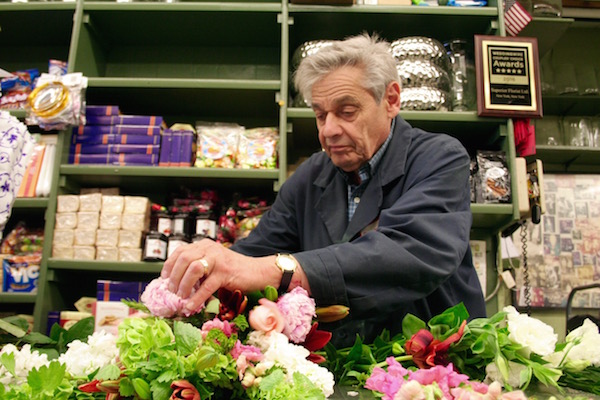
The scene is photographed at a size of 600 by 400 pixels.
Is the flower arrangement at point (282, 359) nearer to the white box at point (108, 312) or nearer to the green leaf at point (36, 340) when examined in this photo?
the green leaf at point (36, 340)

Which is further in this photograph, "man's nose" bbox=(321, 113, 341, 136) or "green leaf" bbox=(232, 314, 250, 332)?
"man's nose" bbox=(321, 113, 341, 136)

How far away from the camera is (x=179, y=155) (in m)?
2.17

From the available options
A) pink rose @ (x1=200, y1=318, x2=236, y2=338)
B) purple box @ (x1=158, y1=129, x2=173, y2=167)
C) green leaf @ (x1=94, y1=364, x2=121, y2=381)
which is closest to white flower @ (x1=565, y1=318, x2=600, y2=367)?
pink rose @ (x1=200, y1=318, x2=236, y2=338)

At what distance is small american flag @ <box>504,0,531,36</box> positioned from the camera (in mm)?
2312

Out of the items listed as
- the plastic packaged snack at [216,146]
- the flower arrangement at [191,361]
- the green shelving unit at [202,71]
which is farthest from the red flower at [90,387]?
the plastic packaged snack at [216,146]

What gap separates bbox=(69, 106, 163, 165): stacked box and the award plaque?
4.88 feet

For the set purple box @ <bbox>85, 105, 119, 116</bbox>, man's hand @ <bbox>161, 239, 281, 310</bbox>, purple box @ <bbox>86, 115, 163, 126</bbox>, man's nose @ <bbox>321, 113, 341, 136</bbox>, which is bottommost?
man's hand @ <bbox>161, 239, 281, 310</bbox>

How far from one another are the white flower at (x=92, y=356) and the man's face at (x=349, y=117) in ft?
2.56

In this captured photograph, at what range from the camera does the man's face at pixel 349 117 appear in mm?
1187

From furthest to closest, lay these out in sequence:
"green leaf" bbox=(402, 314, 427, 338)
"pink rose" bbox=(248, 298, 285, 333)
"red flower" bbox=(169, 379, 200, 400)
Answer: "green leaf" bbox=(402, 314, 427, 338) → "pink rose" bbox=(248, 298, 285, 333) → "red flower" bbox=(169, 379, 200, 400)

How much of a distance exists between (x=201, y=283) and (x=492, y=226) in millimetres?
1959

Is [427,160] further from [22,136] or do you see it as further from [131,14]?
[131,14]

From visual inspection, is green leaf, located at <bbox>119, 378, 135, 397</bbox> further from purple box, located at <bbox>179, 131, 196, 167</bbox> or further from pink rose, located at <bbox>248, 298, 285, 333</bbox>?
purple box, located at <bbox>179, 131, 196, 167</bbox>

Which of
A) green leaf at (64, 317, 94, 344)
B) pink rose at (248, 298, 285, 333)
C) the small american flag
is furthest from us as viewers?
the small american flag
